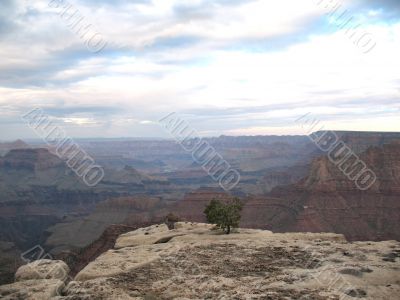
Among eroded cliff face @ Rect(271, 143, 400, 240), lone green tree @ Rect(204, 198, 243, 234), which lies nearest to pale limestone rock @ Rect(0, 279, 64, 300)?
lone green tree @ Rect(204, 198, 243, 234)

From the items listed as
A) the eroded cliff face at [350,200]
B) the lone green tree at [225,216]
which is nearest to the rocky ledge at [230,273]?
the lone green tree at [225,216]

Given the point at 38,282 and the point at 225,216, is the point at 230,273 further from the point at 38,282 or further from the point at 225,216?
the point at 225,216

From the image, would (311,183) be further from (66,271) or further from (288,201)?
(66,271)

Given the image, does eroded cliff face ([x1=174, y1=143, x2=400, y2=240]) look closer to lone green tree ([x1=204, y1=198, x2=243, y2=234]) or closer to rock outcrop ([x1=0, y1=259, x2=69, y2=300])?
lone green tree ([x1=204, y1=198, x2=243, y2=234])

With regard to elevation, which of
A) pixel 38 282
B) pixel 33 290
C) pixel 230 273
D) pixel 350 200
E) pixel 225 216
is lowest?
pixel 33 290

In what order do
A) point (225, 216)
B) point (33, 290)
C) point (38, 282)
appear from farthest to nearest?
point (225, 216) → point (38, 282) → point (33, 290)

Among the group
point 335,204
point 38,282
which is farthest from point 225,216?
Result: point 335,204

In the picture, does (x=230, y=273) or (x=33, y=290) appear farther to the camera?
(x=230, y=273)

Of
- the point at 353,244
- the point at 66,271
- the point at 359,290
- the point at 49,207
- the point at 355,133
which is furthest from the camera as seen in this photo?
the point at 49,207

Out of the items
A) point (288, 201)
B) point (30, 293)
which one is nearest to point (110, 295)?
point (30, 293)
